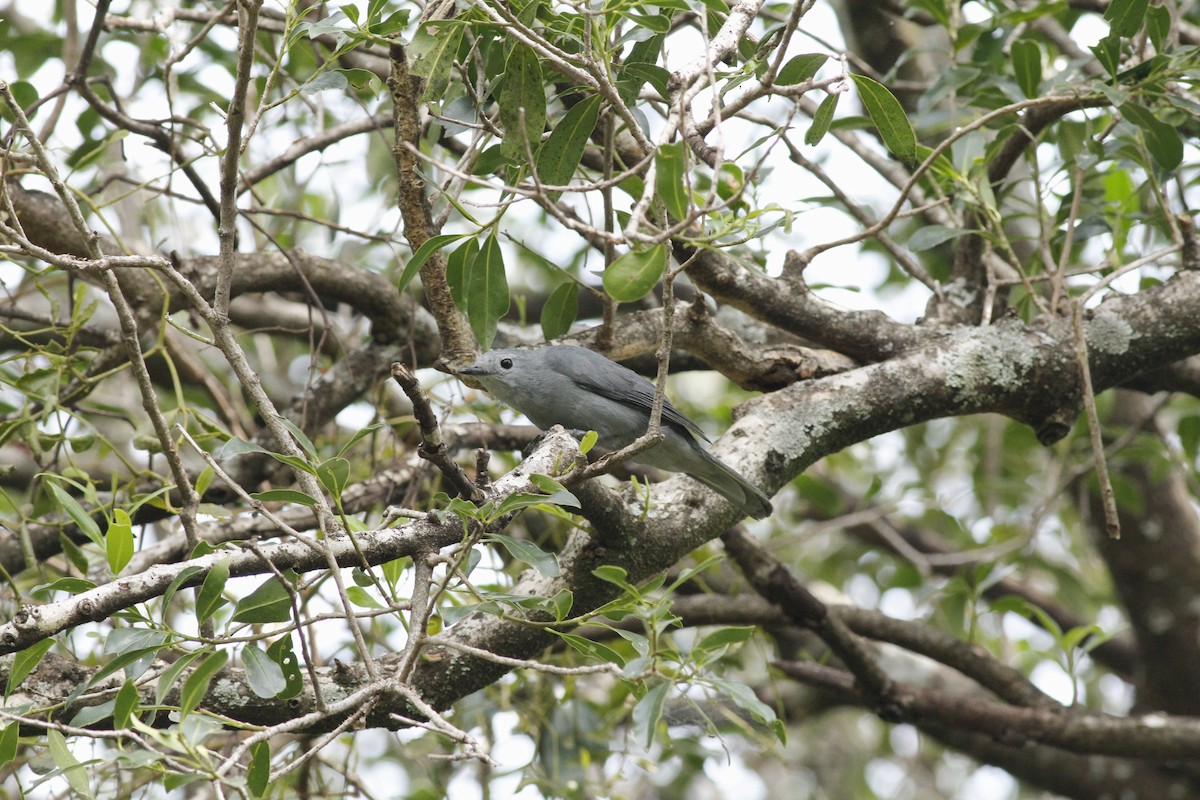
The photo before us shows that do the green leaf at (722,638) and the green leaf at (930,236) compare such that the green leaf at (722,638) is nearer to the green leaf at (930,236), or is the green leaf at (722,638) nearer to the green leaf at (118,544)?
the green leaf at (118,544)

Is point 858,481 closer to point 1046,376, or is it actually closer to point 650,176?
point 1046,376

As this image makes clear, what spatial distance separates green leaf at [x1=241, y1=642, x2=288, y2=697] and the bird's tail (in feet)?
4.98

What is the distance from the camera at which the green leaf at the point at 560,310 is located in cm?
360

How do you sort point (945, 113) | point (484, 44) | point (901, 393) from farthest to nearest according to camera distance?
point (945, 113), point (901, 393), point (484, 44)

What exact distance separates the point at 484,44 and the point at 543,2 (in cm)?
38

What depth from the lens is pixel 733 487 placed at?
3.39m

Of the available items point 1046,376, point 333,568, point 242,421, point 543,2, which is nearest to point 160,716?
point 333,568

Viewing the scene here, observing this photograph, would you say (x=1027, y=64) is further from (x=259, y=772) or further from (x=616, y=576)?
(x=259, y=772)

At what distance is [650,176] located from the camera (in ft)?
7.10

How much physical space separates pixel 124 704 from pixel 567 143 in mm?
1636

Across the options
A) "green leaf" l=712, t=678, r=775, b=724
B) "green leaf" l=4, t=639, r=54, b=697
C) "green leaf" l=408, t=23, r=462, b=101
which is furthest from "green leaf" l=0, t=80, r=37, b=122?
"green leaf" l=712, t=678, r=775, b=724

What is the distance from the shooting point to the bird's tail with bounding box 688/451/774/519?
332 cm

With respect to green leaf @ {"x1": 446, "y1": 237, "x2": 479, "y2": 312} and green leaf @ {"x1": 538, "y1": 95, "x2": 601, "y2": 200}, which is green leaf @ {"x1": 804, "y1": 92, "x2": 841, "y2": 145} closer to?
green leaf @ {"x1": 538, "y1": 95, "x2": 601, "y2": 200}

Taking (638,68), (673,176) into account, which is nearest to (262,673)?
(673,176)
